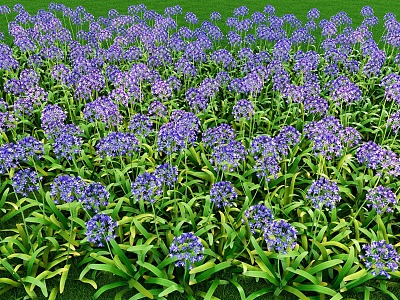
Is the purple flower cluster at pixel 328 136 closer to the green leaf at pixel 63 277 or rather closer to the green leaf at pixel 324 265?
the green leaf at pixel 324 265

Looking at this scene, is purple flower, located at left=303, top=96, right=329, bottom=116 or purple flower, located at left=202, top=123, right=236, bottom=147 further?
purple flower, located at left=303, top=96, right=329, bottom=116

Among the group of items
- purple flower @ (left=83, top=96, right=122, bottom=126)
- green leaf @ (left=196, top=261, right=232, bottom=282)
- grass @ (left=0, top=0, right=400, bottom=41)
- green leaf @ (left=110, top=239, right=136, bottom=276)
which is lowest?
green leaf @ (left=196, top=261, right=232, bottom=282)

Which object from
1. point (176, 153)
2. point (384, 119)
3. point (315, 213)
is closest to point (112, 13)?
point (176, 153)

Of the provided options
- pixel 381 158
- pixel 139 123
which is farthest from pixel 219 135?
pixel 381 158

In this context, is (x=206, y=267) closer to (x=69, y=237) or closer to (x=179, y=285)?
(x=179, y=285)

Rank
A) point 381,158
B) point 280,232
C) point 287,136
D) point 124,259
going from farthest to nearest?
point 287,136, point 381,158, point 124,259, point 280,232

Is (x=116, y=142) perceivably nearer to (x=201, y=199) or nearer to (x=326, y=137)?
(x=201, y=199)

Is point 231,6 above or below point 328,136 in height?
above

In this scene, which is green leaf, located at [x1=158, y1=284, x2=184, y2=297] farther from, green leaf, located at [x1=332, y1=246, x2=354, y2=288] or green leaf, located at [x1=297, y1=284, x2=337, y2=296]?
green leaf, located at [x1=332, y1=246, x2=354, y2=288]

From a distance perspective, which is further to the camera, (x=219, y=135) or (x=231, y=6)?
(x=231, y=6)

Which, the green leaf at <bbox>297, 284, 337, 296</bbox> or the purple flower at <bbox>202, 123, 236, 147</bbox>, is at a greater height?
the purple flower at <bbox>202, 123, 236, 147</bbox>

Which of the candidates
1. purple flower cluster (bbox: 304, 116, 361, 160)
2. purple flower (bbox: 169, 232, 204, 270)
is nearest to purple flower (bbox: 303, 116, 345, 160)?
purple flower cluster (bbox: 304, 116, 361, 160)

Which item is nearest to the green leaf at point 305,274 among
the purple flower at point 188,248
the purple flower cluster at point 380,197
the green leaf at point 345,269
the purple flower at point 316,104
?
the green leaf at point 345,269
